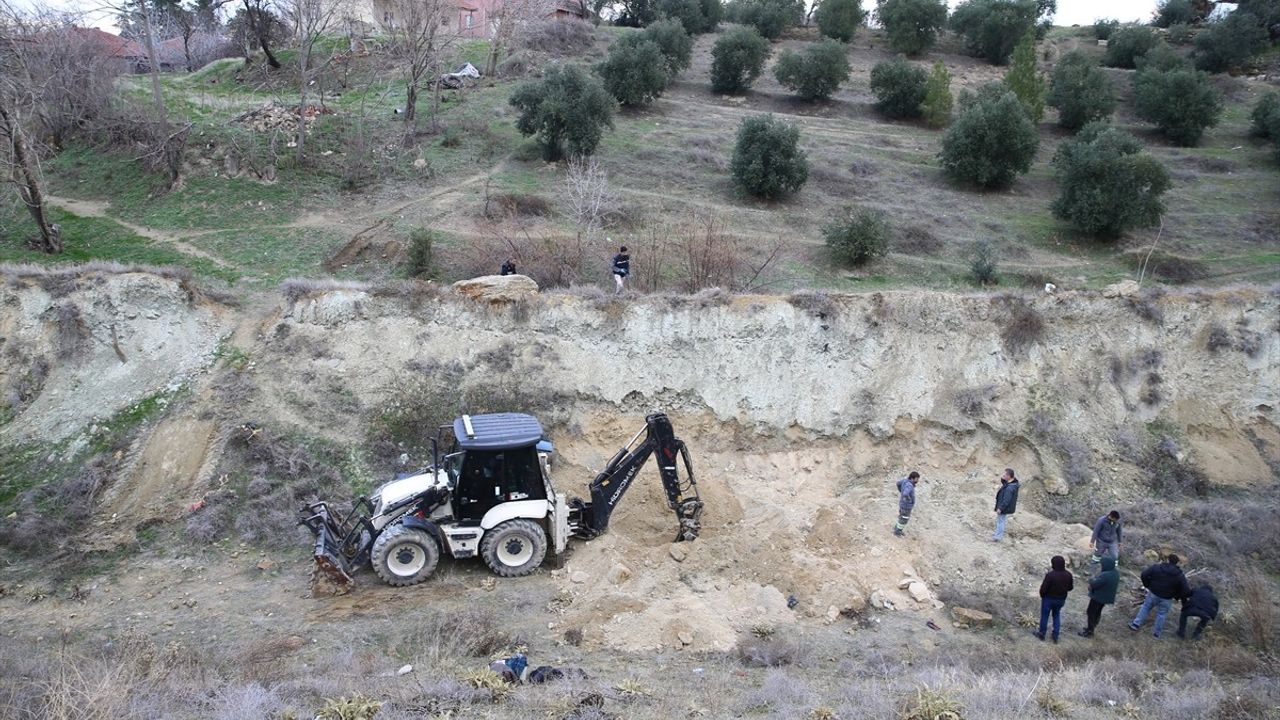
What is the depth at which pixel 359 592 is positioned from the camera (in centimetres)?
1202

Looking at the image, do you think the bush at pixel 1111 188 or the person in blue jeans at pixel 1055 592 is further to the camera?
the bush at pixel 1111 188

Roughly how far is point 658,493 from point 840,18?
142 feet

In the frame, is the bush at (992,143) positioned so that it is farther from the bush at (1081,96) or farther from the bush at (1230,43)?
the bush at (1230,43)

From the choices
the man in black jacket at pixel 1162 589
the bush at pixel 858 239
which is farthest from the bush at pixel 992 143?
the man in black jacket at pixel 1162 589

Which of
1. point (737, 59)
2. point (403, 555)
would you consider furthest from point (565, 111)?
point (403, 555)

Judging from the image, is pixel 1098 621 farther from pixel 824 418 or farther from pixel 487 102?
pixel 487 102

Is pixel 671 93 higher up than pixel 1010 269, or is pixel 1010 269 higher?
pixel 671 93

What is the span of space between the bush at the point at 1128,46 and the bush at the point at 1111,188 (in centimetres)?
2345

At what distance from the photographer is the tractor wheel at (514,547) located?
12.4m

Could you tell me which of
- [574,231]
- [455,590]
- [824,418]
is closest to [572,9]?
[574,231]

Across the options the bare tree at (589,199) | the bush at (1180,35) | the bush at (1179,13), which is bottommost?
the bare tree at (589,199)

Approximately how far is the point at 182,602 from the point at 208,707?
4.16m

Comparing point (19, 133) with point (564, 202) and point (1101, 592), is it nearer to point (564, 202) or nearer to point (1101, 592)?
point (564, 202)

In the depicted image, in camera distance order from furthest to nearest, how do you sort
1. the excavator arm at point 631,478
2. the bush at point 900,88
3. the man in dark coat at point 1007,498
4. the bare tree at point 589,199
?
the bush at point 900,88, the bare tree at point 589,199, the man in dark coat at point 1007,498, the excavator arm at point 631,478
